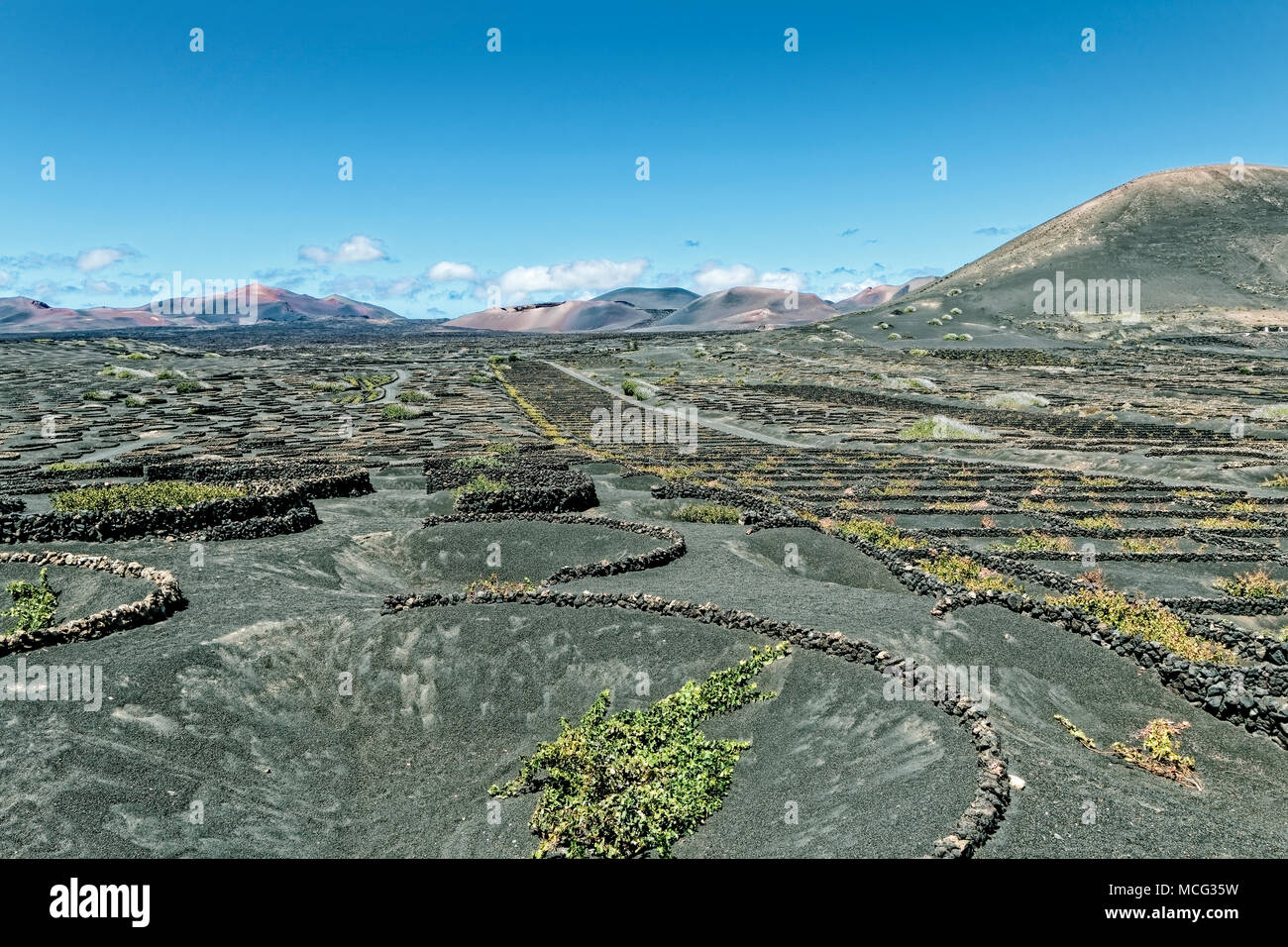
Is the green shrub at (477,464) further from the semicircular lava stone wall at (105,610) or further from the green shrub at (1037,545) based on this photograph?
the green shrub at (1037,545)

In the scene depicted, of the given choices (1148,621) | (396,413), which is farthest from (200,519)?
(396,413)

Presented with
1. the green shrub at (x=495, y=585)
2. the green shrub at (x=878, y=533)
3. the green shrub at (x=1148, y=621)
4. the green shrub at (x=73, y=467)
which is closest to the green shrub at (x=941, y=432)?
the green shrub at (x=878, y=533)

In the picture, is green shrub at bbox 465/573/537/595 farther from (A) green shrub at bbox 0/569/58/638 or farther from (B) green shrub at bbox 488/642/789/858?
(A) green shrub at bbox 0/569/58/638

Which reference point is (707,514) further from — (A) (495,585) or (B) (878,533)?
(A) (495,585)

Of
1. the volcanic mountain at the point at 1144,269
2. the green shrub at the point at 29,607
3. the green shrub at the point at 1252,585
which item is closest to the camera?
the green shrub at the point at 29,607

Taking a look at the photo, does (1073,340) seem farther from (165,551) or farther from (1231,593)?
(165,551)

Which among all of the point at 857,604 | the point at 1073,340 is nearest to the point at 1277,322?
the point at 1073,340
